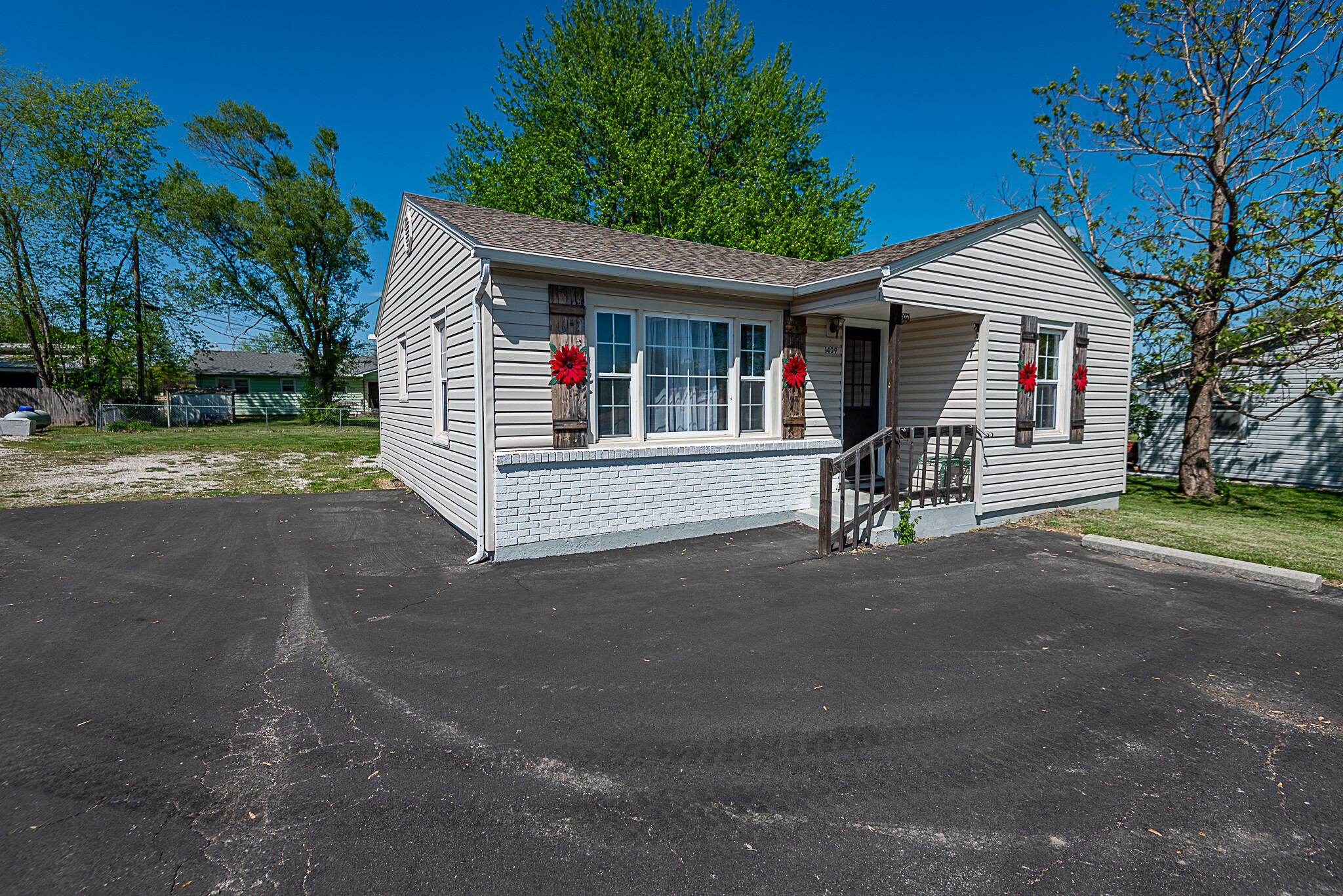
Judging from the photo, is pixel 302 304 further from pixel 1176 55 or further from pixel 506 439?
pixel 1176 55


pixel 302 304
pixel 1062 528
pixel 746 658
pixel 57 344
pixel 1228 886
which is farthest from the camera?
pixel 302 304

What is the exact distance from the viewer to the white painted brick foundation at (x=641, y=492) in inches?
261

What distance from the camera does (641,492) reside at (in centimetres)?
730

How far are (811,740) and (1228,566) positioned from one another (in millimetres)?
5862

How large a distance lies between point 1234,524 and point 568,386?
10.0 m

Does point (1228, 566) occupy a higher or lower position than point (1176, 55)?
lower

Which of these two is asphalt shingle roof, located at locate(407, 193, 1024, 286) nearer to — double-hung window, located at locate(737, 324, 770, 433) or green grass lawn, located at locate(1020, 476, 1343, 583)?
double-hung window, located at locate(737, 324, 770, 433)

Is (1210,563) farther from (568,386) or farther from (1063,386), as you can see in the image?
(568,386)

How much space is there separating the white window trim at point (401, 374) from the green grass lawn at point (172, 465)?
73.2 inches

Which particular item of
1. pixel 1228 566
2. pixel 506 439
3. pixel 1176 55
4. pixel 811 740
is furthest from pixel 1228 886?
pixel 1176 55

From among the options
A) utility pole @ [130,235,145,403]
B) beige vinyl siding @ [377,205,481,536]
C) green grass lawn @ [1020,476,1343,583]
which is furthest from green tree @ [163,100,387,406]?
green grass lawn @ [1020,476,1343,583]

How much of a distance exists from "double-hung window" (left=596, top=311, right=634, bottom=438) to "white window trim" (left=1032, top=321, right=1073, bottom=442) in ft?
20.4

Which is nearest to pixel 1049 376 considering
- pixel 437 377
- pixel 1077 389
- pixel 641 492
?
pixel 1077 389

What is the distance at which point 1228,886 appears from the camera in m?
2.24
